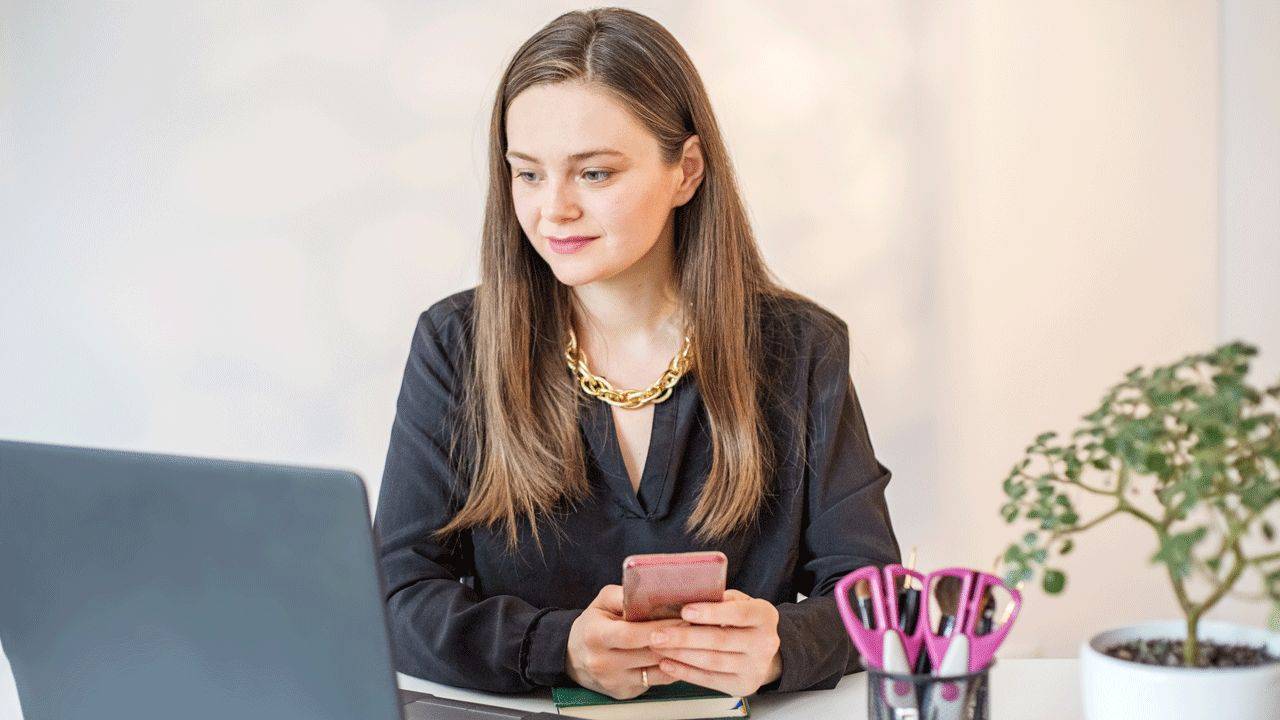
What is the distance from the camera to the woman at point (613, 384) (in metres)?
1.42

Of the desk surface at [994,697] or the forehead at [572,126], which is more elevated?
the forehead at [572,126]

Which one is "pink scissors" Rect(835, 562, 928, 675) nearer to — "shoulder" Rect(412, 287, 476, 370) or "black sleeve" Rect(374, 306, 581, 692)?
"black sleeve" Rect(374, 306, 581, 692)

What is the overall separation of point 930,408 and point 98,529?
2009 millimetres

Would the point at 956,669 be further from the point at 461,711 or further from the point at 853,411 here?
the point at 853,411

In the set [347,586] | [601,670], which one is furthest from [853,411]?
[347,586]

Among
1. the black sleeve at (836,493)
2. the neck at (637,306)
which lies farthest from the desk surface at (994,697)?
the neck at (637,306)

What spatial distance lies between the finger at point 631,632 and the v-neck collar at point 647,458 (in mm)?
319

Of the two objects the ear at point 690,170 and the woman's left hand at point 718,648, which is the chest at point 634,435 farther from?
the woman's left hand at point 718,648

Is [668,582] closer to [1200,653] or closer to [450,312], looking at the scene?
Answer: [1200,653]

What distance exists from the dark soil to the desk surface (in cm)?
25

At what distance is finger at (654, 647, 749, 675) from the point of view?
1146 millimetres

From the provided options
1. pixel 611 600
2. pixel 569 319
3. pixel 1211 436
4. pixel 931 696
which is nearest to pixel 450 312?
pixel 569 319

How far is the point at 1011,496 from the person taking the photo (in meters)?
0.81

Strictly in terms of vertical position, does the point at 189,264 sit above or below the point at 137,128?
below
